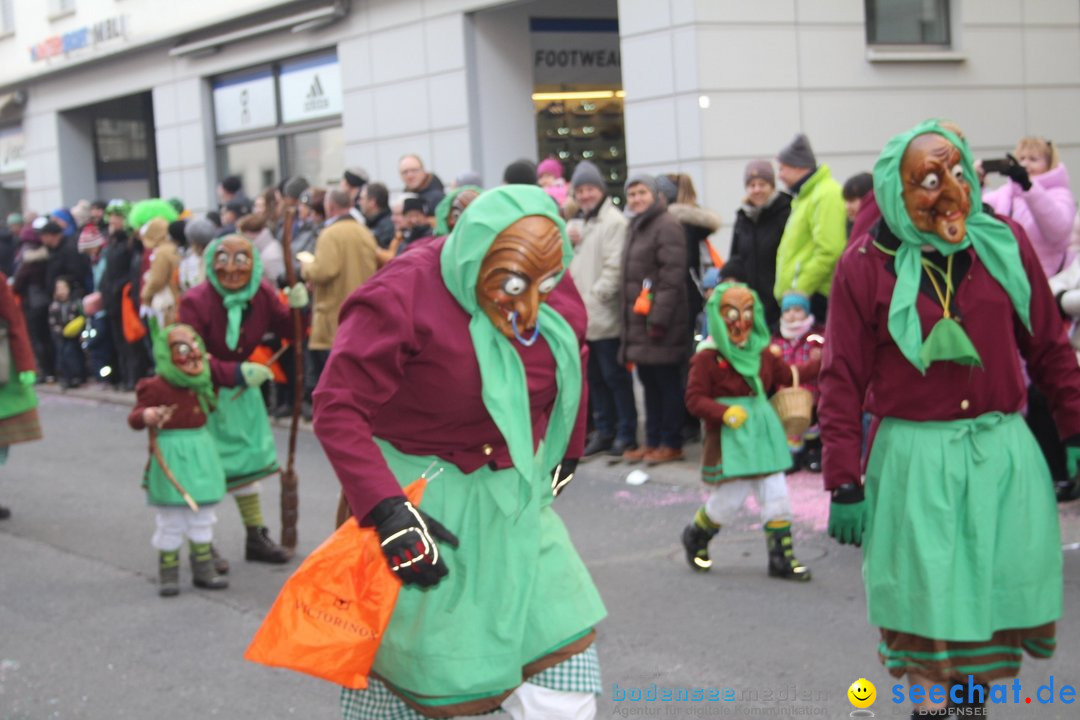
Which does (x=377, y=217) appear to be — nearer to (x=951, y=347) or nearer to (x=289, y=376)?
(x=289, y=376)

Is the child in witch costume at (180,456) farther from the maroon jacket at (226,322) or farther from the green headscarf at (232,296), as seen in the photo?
the green headscarf at (232,296)

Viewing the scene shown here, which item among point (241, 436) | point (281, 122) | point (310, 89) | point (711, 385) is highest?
point (310, 89)

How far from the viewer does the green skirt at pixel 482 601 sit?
380 cm

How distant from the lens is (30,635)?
22.4 ft

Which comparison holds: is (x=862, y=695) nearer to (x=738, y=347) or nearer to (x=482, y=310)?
(x=482, y=310)

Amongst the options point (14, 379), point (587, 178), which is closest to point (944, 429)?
point (587, 178)

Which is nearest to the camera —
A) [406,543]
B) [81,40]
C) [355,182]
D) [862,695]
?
[406,543]

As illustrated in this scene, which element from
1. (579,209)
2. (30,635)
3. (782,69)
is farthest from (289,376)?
(30,635)

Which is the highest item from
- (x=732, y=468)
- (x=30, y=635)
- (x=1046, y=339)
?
(x=1046, y=339)

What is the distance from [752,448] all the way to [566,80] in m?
9.55

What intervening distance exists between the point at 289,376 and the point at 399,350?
9816 millimetres

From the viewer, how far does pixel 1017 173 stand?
25.7ft

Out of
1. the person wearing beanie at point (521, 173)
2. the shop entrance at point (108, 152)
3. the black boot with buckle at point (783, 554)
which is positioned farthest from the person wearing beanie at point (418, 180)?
the shop entrance at point (108, 152)

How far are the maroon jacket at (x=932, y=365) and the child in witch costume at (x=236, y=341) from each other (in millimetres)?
3918
